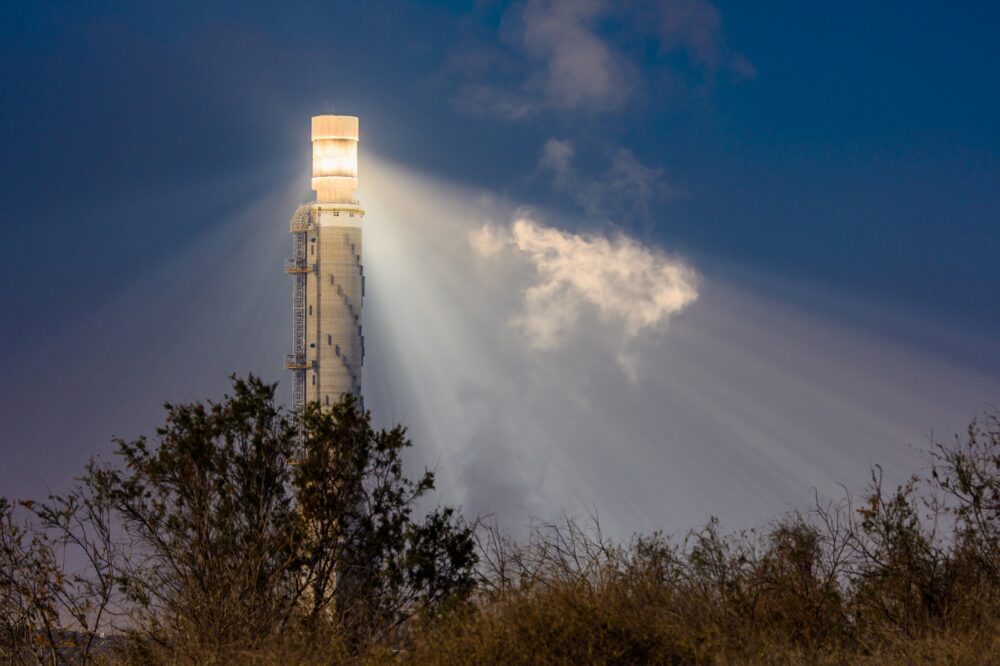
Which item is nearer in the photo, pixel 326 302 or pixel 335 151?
pixel 326 302

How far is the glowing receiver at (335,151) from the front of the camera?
61812 millimetres

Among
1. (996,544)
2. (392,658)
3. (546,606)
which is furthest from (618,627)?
(996,544)

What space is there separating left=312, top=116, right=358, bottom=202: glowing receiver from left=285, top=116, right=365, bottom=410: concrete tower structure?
1.42 m

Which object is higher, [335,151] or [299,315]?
[335,151]

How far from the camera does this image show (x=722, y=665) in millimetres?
14086

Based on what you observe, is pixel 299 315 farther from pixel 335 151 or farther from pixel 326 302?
pixel 335 151

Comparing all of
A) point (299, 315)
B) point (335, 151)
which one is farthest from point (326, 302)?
point (335, 151)

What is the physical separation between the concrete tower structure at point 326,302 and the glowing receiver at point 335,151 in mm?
1417

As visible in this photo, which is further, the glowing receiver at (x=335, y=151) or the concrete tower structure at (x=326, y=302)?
the glowing receiver at (x=335, y=151)

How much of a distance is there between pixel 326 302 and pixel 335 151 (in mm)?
7113

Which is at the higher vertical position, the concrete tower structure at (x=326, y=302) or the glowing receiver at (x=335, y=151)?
the glowing receiver at (x=335, y=151)

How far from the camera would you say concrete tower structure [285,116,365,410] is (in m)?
59.1

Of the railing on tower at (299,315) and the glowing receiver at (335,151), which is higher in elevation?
the glowing receiver at (335,151)

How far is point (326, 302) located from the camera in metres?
59.1
